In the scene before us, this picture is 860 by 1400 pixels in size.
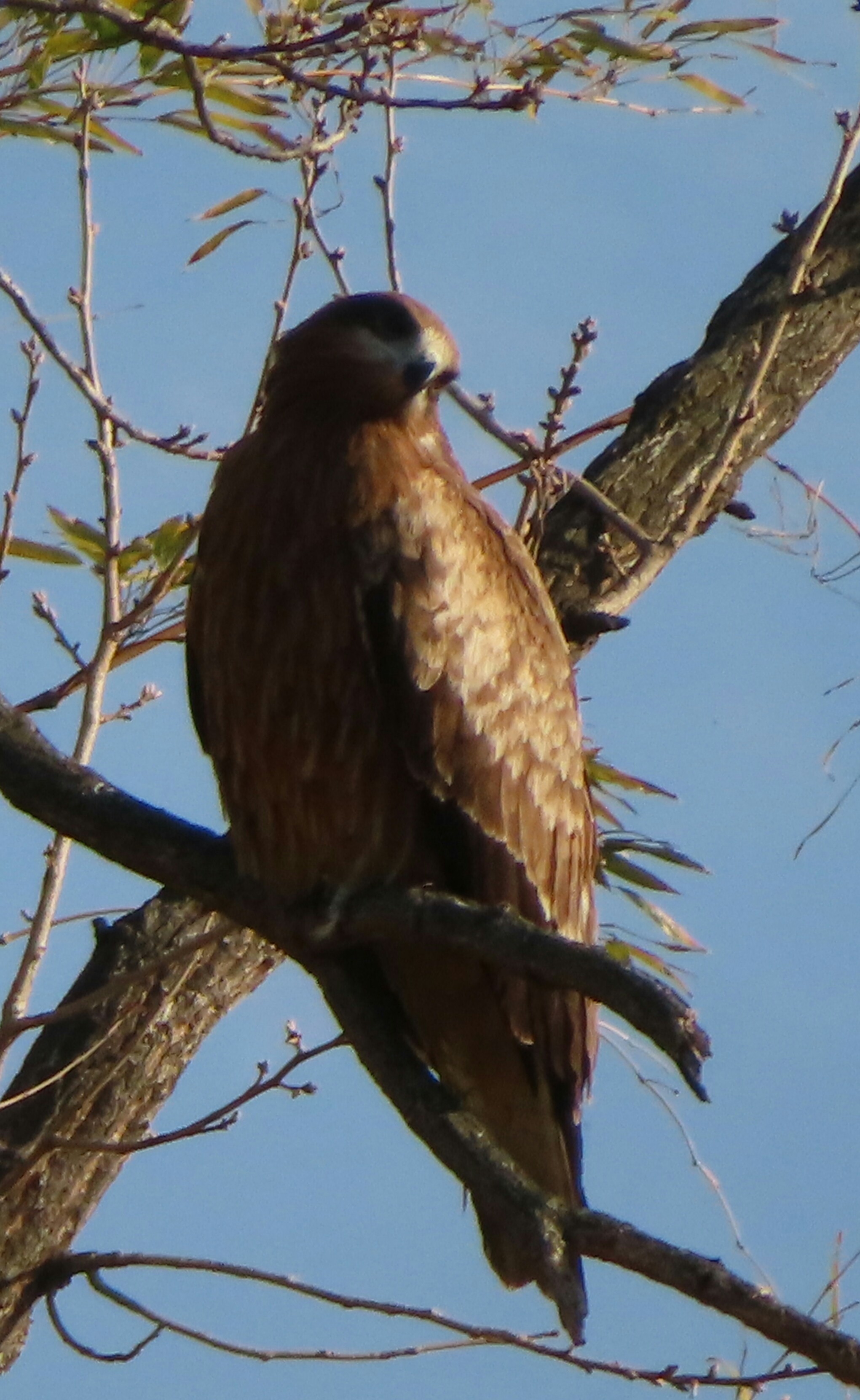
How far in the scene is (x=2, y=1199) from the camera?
3.78 metres

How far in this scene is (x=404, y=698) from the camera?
3336 millimetres

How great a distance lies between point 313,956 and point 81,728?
67 centimetres

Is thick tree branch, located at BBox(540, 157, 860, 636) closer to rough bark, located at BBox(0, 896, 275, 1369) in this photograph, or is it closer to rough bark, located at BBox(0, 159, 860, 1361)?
rough bark, located at BBox(0, 159, 860, 1361)

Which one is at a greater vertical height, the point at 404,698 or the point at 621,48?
the point at 621,48

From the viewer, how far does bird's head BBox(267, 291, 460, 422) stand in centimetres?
368

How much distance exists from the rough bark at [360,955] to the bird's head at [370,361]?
63 centimetres

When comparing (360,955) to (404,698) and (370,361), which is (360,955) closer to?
(404,698)

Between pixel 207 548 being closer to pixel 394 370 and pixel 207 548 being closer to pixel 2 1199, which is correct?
pixel 394 370

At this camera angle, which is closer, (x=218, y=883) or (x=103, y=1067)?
(x=218, y=883)

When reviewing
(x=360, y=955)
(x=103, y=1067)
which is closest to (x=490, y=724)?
(x=360, y=955)

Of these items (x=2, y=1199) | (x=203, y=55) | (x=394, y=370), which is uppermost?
(x=394, y=370)

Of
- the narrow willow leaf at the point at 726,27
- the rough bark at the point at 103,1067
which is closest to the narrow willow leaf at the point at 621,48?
the narrow willow leaf at the point at 726,27

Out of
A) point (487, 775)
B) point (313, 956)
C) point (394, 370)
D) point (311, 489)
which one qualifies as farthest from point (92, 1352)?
point (394, 370)

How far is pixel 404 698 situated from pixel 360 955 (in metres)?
0.48
